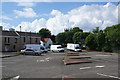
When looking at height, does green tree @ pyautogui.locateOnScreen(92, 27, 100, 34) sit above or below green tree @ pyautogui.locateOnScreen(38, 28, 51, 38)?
below

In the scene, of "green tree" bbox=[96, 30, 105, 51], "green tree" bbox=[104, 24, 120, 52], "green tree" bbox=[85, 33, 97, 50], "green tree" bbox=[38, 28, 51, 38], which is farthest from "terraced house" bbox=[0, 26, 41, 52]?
"green tree" bbox=[38, 28, 51, 38]

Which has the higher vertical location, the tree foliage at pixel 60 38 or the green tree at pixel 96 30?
the green tree at pixel 96 30

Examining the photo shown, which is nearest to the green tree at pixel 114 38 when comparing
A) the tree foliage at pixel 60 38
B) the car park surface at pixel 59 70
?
the car park surface at pixel 59 70

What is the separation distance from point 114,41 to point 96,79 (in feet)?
145

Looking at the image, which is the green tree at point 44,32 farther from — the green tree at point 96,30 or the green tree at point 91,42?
the green tree at point 91,42

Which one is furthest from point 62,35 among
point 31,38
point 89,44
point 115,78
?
point 115,78

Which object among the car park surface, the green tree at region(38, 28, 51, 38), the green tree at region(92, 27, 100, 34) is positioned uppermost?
the green tree at region(38, 28, 51, 38)

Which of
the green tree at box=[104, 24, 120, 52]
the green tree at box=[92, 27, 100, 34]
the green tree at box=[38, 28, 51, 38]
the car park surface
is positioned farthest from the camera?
the green tree at box=[38, 28, 51, 38]

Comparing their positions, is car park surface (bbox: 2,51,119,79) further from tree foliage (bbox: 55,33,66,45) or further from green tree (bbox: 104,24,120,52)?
tree foliage (bbox: 55,33,66,45)

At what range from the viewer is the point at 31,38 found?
73250 millimetres

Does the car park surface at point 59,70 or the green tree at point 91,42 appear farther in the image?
the green tree at point 91,42

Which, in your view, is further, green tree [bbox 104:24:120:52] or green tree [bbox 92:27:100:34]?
green tree [bbox 92:27:100:34]

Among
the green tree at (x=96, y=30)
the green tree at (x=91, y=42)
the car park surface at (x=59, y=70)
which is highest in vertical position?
the green tree at (x=96, y=30)

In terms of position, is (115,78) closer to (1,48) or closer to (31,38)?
(1,48)
